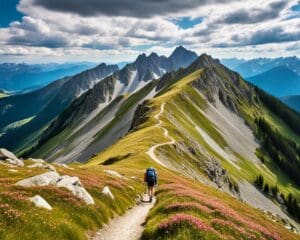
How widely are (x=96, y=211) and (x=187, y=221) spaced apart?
8739 millimetres

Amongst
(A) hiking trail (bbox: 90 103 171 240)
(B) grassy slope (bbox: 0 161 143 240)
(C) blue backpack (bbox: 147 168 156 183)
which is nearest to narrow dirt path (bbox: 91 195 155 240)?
(A) hiking trail (bbox: 90 103 171 240)

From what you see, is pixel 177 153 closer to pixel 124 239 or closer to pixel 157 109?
pixel 157 109

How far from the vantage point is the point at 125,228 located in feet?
98.2

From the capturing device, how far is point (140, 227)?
98.8ft

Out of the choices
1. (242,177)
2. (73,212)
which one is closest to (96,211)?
(73,212)

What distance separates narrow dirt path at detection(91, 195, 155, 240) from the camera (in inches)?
1052

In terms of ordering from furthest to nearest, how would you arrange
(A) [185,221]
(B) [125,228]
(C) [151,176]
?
(C) [151,176] < (B) [125,228] < (A) [185,221]

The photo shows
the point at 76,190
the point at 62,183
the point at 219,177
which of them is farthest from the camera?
the point at 219,177

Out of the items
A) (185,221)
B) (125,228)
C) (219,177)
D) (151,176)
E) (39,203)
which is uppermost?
(39,203)

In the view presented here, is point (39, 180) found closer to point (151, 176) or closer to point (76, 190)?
point (76, 190)

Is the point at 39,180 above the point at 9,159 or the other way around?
above

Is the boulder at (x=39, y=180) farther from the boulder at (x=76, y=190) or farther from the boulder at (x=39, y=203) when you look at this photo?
the boulder at (x=39, y=203)

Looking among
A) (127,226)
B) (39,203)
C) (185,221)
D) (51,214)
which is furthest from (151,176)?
(51,214)

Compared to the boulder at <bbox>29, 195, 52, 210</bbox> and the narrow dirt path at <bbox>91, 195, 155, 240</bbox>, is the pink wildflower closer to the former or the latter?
the narrow dirt path at <bbox>91, 195, 155, 240</bbox>
